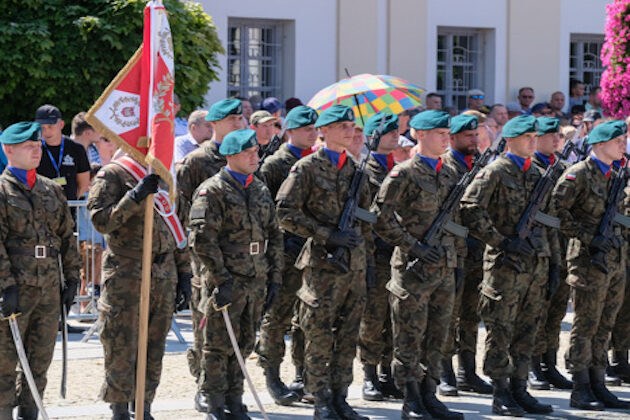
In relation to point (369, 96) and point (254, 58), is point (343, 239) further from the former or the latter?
point (254, 58)

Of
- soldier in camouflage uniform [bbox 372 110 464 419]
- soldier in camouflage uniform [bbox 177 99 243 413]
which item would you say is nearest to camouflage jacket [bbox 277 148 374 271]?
soldier in camouflage uniform [bbox 372 110 464 419]

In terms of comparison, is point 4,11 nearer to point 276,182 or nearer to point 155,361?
point 276,182

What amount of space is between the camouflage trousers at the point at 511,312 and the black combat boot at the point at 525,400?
60mm

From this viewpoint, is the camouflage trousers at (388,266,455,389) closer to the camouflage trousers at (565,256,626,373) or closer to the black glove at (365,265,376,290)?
the black glove at (365,265,376,290)

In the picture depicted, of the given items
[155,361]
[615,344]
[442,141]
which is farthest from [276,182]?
[615,344]

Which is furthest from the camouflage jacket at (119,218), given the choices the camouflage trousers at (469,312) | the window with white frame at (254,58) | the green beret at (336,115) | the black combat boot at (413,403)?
the window with white frame at (254,58)

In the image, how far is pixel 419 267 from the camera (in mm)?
9211

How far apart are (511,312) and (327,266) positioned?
63.1 inches

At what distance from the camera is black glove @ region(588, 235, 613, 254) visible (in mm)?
9898

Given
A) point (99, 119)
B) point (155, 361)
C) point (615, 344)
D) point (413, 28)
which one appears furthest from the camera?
point (413, 28)

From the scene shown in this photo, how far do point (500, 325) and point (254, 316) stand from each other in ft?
6.64

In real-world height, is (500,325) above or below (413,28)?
below

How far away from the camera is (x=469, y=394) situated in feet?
34.2

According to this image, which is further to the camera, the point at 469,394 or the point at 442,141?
the point at 469,394
